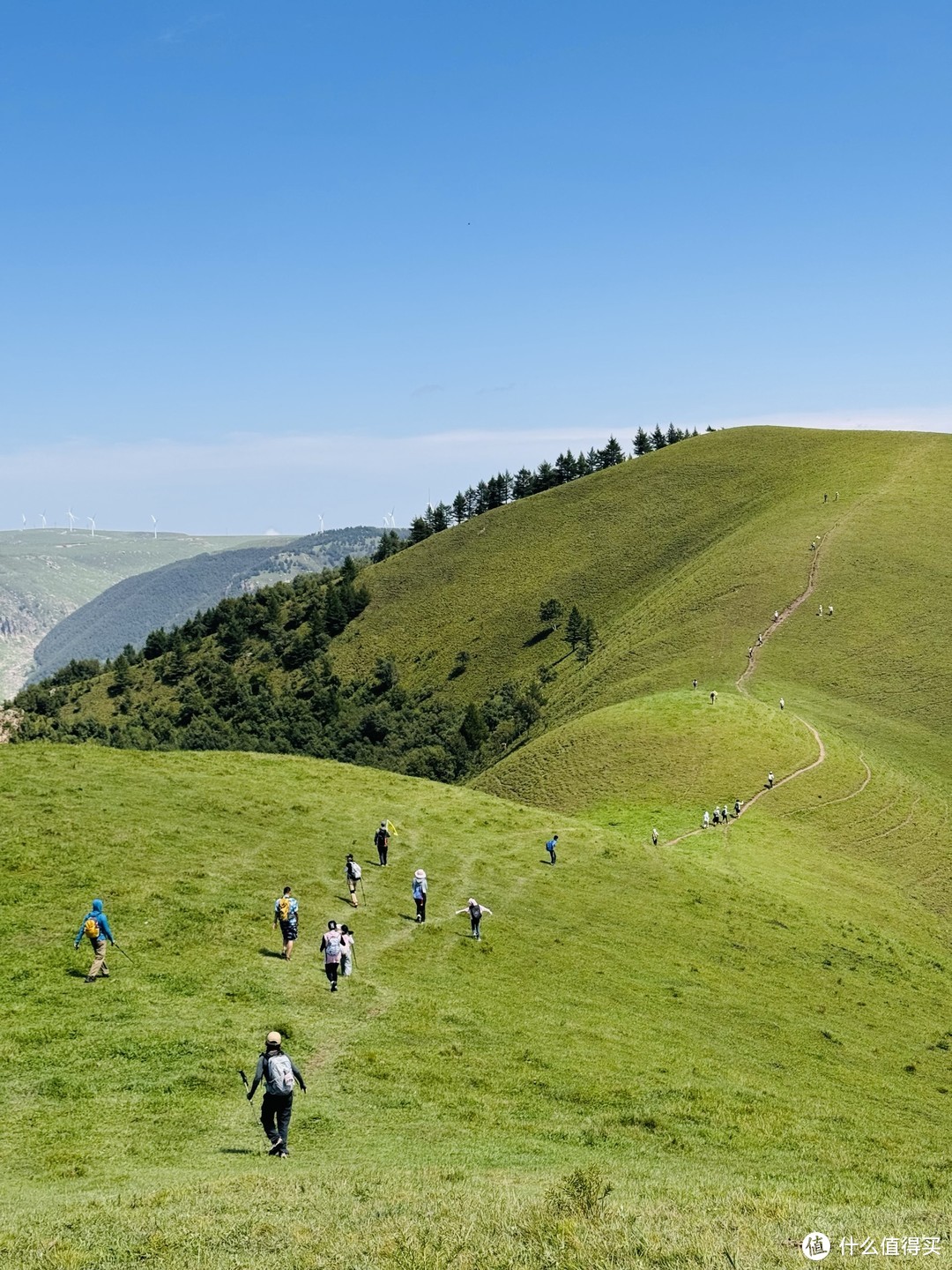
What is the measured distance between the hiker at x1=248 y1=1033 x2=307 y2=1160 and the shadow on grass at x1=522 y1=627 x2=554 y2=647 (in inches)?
5503

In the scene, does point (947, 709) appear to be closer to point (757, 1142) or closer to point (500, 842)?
point (500, 842)

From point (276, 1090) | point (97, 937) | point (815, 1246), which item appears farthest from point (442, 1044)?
point (815, 1246)

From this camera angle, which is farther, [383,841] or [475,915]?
[383,841]

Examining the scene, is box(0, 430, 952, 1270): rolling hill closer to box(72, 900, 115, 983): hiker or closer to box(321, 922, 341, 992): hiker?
box(72, 900, 115, 983): hiker

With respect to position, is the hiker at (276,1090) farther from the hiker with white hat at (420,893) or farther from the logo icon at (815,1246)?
the hiker with white hat at (420,893)

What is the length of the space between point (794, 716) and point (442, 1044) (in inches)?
2576

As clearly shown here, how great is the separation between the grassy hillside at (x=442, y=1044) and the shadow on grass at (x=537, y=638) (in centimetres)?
10329

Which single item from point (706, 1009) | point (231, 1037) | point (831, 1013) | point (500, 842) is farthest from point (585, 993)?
point (500, 842)

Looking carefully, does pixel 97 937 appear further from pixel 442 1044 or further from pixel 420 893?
pixel 420 893

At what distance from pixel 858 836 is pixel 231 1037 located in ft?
175

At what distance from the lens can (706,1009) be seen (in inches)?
1292

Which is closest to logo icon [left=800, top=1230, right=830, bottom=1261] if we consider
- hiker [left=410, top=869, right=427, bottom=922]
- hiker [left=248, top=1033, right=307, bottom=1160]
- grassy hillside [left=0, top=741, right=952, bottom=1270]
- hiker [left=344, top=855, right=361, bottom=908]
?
grassy hillside [left=0, top=741, right=952, bottom=1270]

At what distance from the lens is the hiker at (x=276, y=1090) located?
692 inches

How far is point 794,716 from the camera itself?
277 ft
